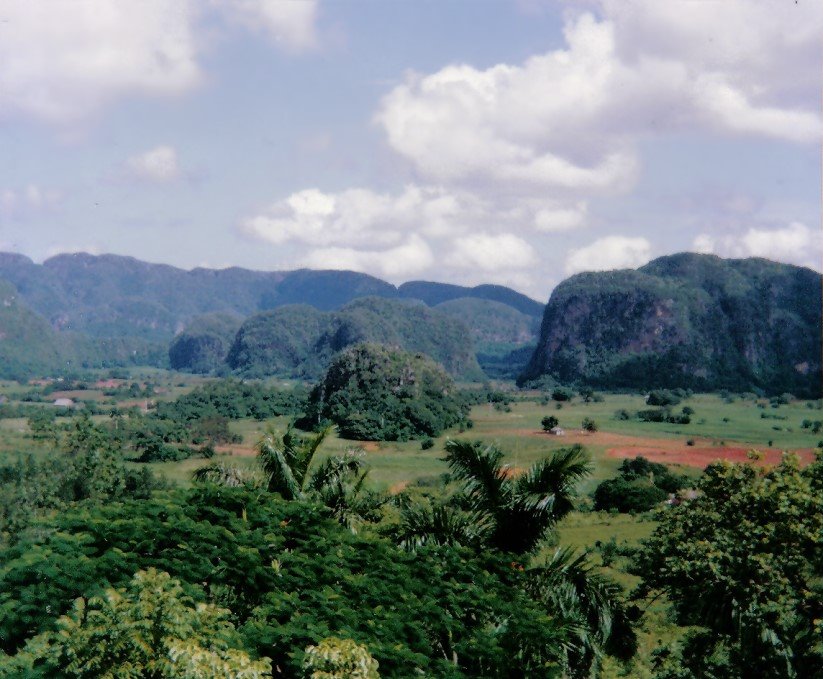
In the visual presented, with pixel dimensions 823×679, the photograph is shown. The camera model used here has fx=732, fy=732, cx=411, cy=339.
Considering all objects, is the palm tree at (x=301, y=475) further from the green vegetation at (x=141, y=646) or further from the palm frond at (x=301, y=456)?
the green vegetation at (x=141, y=646)

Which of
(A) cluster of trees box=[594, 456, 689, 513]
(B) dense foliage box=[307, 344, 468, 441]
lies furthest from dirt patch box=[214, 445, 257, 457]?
(A) cluster of trees box=[594, 456, 689, 513]

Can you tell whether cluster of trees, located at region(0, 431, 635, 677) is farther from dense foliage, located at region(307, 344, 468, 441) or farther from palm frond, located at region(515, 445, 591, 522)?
dense foliage, located at region(307, 344, 468, 441)

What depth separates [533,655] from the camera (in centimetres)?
839

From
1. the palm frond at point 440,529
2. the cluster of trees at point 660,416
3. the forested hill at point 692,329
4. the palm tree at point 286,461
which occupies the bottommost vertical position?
the cluster of trees at point 660,416

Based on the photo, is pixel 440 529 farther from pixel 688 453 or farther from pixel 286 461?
pixel 688 453

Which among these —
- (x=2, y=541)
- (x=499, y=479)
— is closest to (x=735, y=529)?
(x=499, y=479)

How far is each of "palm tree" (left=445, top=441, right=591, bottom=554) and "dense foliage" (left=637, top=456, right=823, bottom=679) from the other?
7.39ft

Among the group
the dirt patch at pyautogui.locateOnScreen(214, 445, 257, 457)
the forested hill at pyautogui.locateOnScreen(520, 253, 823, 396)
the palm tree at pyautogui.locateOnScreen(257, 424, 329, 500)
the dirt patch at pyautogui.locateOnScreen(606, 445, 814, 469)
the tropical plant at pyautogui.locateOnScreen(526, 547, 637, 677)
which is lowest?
the dirt patch at pyautogui.locateOnScreen(214, 445, 257, 457)

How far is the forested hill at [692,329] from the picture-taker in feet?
455

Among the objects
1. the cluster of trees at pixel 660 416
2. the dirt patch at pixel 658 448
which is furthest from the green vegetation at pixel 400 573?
the cluster of trees at pixel 660 416

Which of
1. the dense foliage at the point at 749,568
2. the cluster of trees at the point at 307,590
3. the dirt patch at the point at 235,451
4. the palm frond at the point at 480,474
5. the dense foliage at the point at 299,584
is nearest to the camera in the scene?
the cluster of trees at the point at 307,590

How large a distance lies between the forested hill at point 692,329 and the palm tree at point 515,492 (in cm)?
12970

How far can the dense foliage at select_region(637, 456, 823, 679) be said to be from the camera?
9688 mm

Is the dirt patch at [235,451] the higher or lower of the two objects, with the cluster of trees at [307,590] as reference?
lower
